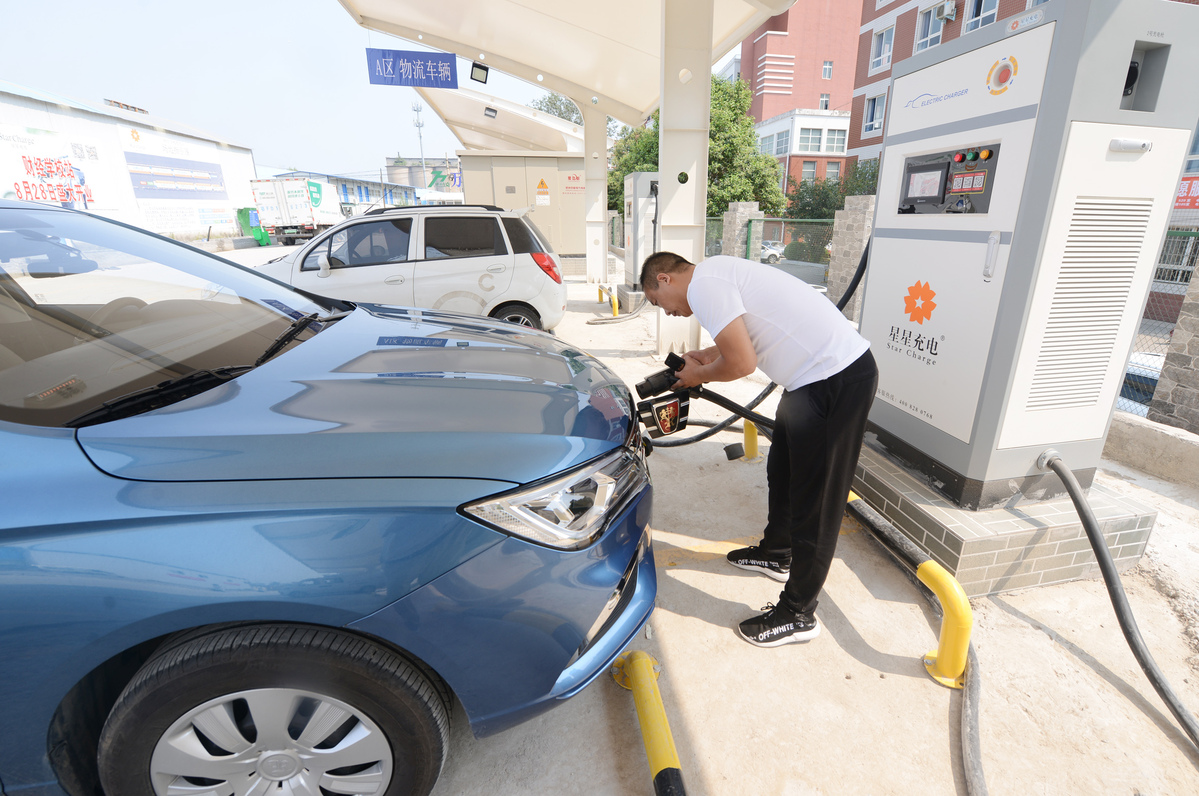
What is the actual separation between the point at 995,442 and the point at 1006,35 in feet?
5.81

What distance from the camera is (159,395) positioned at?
5.02 feet

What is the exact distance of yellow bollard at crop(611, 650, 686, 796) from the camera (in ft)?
5.59

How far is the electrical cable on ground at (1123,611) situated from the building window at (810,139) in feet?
123

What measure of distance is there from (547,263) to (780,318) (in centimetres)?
450

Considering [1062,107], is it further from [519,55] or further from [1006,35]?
[519,55]

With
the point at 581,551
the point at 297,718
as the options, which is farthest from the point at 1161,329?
the point at 297,718

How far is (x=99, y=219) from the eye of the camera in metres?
2.33

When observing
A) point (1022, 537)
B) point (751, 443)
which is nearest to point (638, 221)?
point (751, 443)

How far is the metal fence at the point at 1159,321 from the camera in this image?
523 cm

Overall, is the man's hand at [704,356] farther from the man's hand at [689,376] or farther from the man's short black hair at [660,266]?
the man's short black hair at [660,266]

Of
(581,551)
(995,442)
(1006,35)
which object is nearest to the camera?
(581,551)

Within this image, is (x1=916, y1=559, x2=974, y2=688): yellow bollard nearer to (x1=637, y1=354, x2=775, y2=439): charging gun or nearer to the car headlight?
(x1=637, y1=354, x2=775, y2=439): charging gun

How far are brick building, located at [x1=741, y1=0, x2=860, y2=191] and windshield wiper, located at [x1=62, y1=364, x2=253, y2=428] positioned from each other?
3839cm

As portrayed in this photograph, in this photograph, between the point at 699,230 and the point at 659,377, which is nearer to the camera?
the point at 659,377
